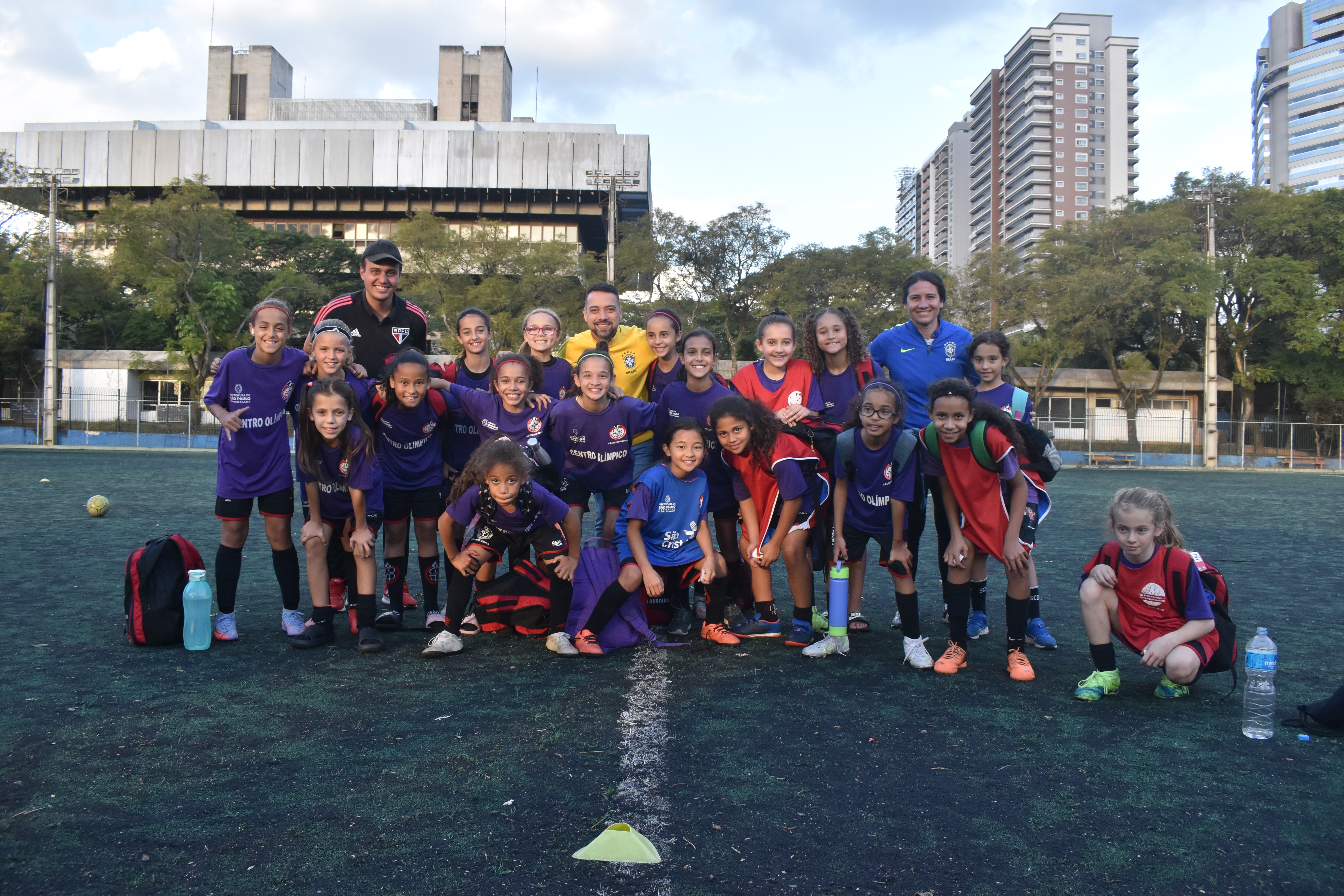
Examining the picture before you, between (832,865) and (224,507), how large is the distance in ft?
11.6

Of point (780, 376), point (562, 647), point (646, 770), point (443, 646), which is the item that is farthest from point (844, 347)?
point (646, 770)

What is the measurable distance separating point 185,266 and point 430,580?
37.0 meters

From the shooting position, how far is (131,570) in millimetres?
4238

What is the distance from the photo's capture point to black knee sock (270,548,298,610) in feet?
14.7

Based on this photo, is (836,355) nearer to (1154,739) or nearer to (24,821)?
(1154,739)

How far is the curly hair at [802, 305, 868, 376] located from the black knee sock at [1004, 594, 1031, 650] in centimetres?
156

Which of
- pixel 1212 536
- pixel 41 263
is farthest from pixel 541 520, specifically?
pixel 41 263

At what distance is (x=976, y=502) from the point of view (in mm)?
4074

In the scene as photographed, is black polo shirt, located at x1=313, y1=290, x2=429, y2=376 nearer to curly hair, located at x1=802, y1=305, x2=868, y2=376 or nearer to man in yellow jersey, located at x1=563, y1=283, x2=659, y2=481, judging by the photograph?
man in yellow jersey, located at x1=563, y1=283, x2=659, y2=481

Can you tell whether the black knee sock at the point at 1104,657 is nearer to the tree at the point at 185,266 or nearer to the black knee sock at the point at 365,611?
the black knee sock at the point at 365,611

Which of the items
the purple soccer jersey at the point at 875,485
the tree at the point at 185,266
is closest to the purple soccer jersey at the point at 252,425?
the purple soccer jersey at the point at 875,485

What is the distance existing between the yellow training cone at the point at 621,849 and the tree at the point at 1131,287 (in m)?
32.0

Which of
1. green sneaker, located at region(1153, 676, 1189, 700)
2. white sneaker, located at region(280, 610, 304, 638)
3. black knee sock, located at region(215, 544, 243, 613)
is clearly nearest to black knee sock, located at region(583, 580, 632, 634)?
white sneaker, located at region(280, 610, 304, 638)

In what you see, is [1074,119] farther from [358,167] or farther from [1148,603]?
[1148,603]
